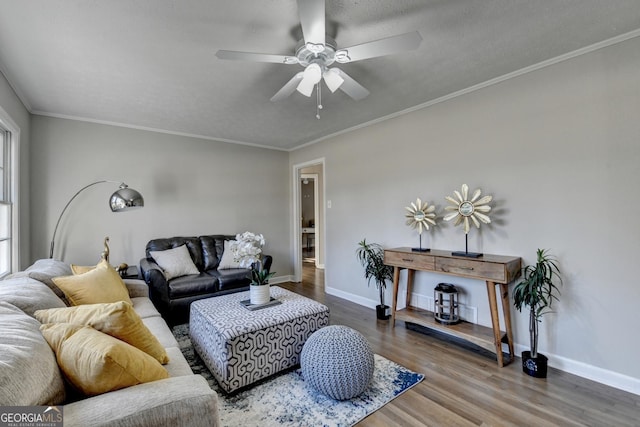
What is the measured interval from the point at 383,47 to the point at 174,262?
3.36 m

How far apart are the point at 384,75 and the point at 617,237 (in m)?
2.24

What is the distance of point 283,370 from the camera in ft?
7.58

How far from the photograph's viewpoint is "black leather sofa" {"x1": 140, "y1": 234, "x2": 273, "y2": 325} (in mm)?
3205

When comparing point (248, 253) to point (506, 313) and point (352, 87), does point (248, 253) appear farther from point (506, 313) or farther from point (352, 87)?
point (506, 313)

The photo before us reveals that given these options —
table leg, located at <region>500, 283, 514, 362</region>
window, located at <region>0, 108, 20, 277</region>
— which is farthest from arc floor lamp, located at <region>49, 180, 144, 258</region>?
table leg, located at <region>500, 283, 514, 362</region>

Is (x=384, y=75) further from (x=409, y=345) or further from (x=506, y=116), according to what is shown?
(x=409, y=345)

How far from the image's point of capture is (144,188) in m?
4.09

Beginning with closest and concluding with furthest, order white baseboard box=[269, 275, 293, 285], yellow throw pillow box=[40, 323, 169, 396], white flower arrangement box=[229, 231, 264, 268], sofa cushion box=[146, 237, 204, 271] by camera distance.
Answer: yellow throw pillow box=[40, 323, 169, 396] → white flower arrangement box=[229, 231, 264, 268] → sofa cushion box=[146, 237, 204, 271] → white baseboard box=[269, 275, 293, 285]

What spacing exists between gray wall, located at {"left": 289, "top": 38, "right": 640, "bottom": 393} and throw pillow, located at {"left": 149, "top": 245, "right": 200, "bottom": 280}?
2.85 metres

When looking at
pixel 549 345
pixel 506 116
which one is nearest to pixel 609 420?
pixel 549 345

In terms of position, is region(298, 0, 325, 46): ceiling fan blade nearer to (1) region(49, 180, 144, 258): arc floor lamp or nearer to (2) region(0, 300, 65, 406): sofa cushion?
(2) region(0, 300, 65, 406): sofa cushion

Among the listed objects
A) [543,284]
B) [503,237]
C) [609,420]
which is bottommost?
[609,420]

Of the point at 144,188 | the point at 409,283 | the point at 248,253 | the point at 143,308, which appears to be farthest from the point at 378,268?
the point at 144,188

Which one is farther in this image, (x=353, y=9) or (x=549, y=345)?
(x=549, y=345)
